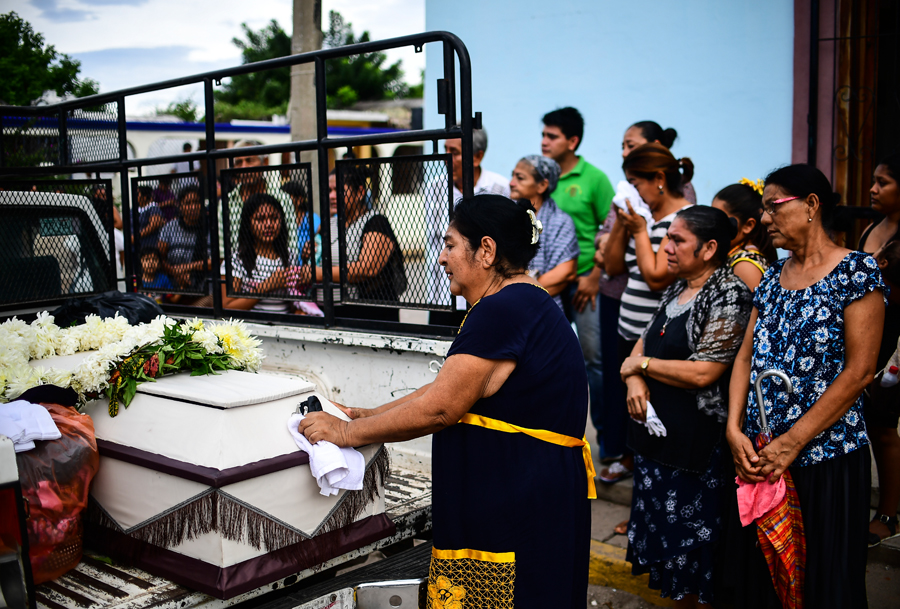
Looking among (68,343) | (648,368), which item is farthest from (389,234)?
(68,343)

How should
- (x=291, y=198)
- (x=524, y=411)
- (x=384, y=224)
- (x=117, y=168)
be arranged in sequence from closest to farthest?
(x=524, y=411) → (x=384, y=224) → (x=291, y=198) → (x=117, y=168)

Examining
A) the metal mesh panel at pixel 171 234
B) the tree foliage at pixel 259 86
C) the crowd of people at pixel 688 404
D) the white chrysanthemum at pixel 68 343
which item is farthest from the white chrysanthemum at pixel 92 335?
the tree foliage at pixel 259 86

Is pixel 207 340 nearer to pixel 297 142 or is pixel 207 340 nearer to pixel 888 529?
pixel 297 142

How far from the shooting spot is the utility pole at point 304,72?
Answer: 905 cm

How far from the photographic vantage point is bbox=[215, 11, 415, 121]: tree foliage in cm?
3756

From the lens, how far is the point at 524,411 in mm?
2281

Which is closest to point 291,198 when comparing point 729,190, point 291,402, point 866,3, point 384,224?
point 384,224

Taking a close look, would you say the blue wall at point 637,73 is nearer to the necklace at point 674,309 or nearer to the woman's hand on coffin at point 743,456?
the necklace at point 674,309

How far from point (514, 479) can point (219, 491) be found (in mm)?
880

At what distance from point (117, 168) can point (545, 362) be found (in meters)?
→ 3.60

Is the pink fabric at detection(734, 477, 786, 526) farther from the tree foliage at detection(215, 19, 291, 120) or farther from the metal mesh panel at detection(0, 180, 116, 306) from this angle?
the tree foliage at detection(215, 19, 291, 120)

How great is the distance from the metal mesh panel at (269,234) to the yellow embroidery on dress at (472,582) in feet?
6.71

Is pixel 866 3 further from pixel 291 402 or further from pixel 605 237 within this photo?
pixel 291 402

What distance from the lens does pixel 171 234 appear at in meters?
4.62
